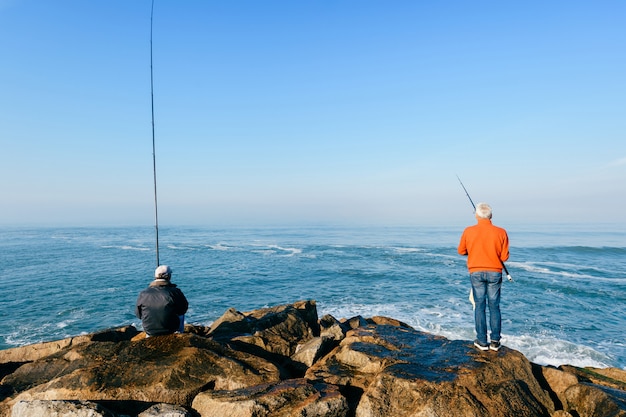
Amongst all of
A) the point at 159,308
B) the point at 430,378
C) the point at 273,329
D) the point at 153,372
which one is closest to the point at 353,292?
the point at 273,329

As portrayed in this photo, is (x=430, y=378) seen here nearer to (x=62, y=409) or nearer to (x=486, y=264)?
(x=486, y=264)

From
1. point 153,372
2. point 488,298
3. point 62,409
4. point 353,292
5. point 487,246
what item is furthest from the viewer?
point 353,292

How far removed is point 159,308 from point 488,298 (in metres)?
6.44

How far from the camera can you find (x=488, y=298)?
240 inches

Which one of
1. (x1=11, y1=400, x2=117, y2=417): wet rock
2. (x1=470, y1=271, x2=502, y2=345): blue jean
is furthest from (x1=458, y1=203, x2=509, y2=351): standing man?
(x1=11, y1=400, x2=117, y2=417): wet rock

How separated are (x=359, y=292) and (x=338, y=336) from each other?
14992 mm

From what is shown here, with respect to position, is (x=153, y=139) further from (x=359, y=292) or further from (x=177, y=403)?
(x=359, y=292)

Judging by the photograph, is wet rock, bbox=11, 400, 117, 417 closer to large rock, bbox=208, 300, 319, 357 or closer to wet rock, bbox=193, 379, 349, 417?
wet rock, bbox=193, 379, 349, 417

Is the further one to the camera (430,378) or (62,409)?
(430,378)

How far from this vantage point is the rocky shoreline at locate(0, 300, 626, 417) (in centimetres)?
431

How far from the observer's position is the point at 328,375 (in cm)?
541

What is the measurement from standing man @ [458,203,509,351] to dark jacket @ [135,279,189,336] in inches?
223

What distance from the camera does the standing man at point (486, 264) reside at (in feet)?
19.1

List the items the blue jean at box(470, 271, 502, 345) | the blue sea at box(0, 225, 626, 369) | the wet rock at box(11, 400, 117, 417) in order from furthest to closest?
the blue sea at box(0, 225, 626, 369) → the blue jean at box(470, 271, 502, 345) → the wet rock at box(11, 400, 117, 417)
